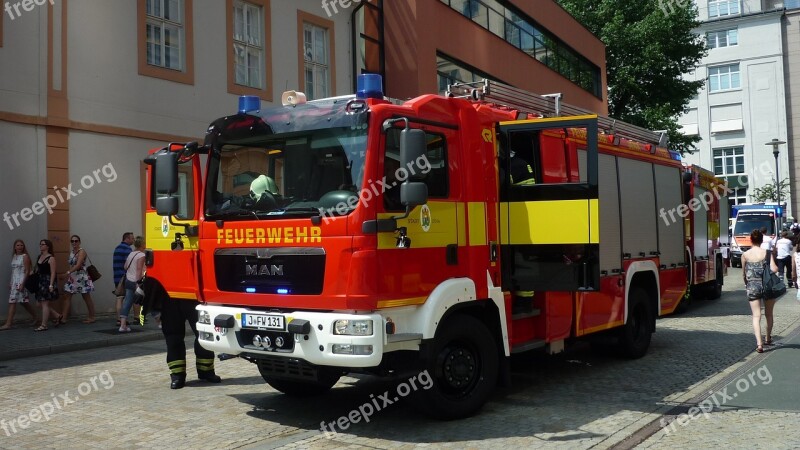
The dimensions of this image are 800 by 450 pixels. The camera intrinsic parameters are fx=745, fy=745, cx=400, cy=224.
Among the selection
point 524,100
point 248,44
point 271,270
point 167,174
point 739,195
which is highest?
point 248,44

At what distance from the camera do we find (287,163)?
6.13 meters

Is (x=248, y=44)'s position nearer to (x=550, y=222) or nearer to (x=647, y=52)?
(x=550, y=222)

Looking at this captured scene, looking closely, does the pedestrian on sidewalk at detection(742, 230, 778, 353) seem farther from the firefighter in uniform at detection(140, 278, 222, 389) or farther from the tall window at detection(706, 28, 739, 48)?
the tall window at detection(706, 28, 739, 48)

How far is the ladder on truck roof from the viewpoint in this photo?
726 cm

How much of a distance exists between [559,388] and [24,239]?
10.1 meters

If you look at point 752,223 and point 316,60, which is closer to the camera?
point 316,60

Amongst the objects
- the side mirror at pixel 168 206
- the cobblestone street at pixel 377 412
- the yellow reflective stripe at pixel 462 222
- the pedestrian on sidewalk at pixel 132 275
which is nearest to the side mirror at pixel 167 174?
the side mirror at pixel 168 206

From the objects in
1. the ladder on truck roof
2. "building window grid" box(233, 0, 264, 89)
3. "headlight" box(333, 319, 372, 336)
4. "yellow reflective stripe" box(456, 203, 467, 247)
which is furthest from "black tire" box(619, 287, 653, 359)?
"building window grid" box(233, 0, 264, 89)

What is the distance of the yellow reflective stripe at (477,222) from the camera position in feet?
21.4

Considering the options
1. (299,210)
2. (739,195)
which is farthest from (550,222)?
(739,195)

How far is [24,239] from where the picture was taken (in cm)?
1330

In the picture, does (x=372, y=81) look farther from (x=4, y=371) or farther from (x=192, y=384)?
(x=4, y=371)

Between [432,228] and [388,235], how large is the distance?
539mm

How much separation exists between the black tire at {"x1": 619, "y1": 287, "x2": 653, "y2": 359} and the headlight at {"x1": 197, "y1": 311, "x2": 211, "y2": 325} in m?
5.07
